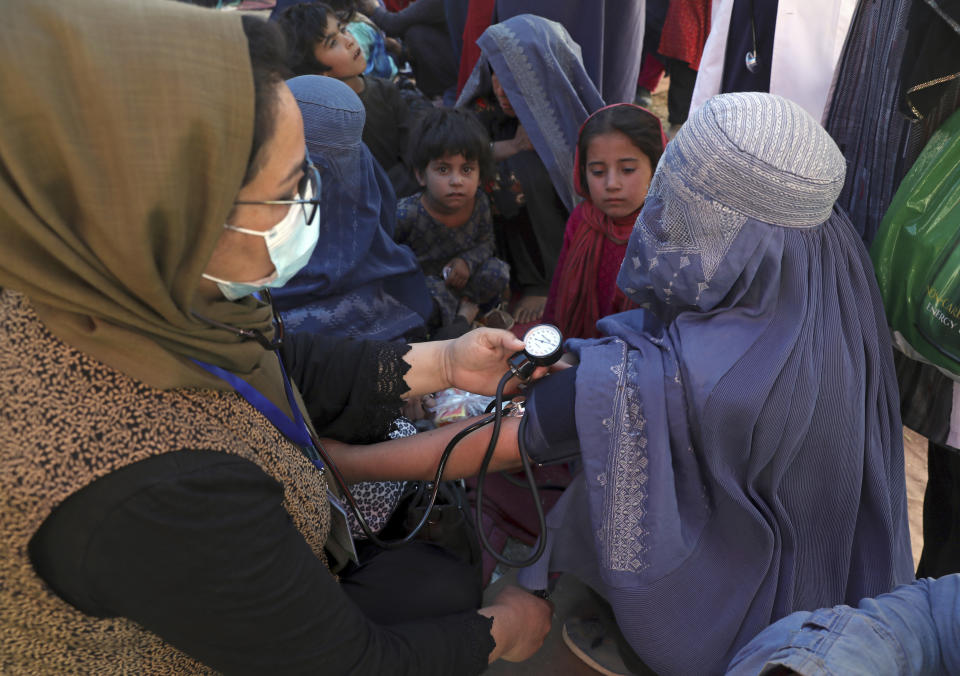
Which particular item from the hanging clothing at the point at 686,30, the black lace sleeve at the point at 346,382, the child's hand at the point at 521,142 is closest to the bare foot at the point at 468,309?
the child's hand at the point at 521,142

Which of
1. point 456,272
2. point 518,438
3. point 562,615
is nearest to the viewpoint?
point 518,438

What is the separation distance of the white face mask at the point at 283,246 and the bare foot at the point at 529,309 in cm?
236

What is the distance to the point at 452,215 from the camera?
3.32 m

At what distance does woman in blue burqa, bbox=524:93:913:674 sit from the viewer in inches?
58.3

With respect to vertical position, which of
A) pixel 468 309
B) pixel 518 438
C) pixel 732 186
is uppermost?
pixel 732 186

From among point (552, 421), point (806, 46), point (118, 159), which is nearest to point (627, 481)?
point (552, 421)

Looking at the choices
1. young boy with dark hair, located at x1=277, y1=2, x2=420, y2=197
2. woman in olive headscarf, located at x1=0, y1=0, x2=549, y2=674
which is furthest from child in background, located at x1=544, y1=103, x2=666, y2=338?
woman in olive headscarf, located at x1=0, y1=0, x2=549, y2=674

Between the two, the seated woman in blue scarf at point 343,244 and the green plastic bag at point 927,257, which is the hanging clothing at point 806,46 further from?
the seated woman in blue scarf at point 343,244

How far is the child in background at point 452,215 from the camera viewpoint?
3.14 meters

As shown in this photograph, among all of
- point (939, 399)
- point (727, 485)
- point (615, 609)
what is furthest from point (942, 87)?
point (615, 609)

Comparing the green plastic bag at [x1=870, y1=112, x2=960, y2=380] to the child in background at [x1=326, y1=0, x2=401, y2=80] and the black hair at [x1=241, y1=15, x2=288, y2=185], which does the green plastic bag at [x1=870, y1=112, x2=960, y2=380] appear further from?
the child in background at [x1=326, y1=0, x2=401, y2=80]

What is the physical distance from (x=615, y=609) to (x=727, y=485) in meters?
0.41

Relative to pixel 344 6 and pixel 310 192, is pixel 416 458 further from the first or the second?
pixel 344 6

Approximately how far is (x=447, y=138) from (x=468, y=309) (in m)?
0.79
